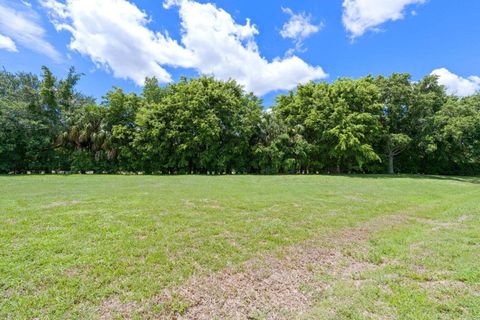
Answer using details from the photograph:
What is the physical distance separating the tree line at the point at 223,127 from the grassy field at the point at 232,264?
51.9 ft

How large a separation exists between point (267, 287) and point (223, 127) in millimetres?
20423

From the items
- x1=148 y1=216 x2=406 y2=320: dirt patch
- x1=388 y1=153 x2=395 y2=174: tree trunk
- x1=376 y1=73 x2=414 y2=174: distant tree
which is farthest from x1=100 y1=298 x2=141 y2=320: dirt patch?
x1=388 y1=153 x2=395 y2=174: tree trunk

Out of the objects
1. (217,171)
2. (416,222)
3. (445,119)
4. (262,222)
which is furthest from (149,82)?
(445,119)

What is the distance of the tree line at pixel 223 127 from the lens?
2153cm

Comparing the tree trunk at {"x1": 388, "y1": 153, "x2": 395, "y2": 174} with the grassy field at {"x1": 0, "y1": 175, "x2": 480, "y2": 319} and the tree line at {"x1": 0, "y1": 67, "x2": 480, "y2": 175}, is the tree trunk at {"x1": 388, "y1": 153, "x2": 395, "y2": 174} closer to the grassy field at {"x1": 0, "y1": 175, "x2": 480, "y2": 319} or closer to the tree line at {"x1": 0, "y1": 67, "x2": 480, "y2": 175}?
the tree line at {"x1": 0, "y1": 67, "x2": 480, "y2": 175}

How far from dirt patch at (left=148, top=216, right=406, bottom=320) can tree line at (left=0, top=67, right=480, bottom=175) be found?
18020 millimetres

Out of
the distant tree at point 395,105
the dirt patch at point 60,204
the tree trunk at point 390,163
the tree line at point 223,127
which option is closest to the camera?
the dirt patch at point 60,204

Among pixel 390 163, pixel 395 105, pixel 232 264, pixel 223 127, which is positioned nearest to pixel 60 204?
pixel 232 264

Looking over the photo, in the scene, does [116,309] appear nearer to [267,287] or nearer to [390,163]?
[267,287]

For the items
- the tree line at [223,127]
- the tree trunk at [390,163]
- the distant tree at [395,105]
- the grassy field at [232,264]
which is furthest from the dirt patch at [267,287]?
the tree trunk at [390,163]

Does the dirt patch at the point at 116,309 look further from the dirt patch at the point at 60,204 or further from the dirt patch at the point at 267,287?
the dirt patch at the point at 60,204

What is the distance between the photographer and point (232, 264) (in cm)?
377

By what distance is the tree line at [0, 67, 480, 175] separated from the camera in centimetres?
2153

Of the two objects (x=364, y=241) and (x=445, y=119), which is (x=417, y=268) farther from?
(x=445, y=119)
